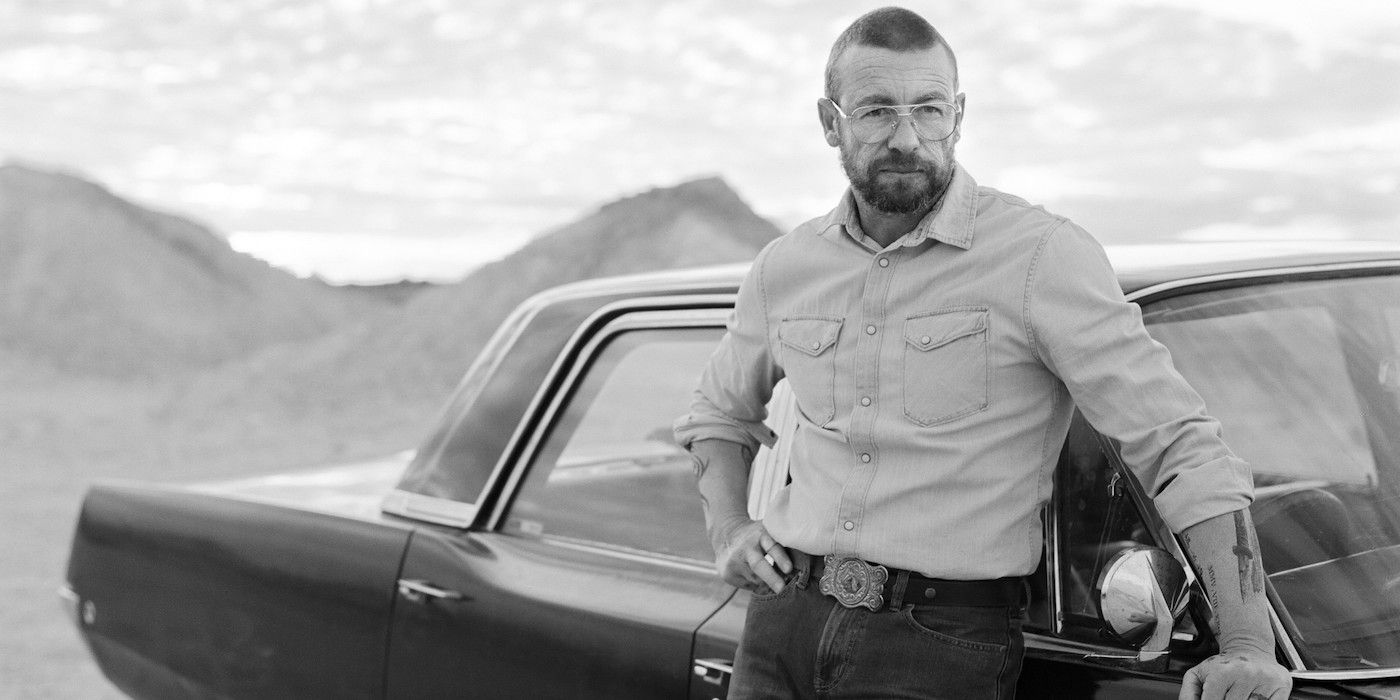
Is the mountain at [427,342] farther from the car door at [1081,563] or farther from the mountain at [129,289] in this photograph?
the car door at [1081,563]

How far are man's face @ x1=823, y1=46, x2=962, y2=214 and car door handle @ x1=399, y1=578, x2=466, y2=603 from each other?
4.57 feet

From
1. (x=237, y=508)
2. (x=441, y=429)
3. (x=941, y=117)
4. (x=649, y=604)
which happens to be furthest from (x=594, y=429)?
(x=941, y=117)

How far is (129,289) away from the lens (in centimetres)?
3338

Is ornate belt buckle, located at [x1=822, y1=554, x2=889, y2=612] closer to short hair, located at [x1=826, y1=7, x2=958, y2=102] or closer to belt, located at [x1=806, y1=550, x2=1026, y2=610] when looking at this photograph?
belt, located at [x1=806, y1=550, x2=1026, y2=610]

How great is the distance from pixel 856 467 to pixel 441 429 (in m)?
1.50

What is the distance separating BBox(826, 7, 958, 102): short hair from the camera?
233 centimetres

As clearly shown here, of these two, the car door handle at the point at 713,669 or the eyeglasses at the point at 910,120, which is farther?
the car door handle at the point at 713,669

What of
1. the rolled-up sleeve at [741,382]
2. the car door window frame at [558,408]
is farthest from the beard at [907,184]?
the car door window frame at [558,408]

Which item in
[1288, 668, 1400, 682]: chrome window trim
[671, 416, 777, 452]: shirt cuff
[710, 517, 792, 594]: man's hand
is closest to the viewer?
[1288, 668, 1400, 682]: chrome window trim

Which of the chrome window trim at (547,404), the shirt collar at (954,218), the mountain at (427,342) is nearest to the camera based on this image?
the shirt collar at (954,218)

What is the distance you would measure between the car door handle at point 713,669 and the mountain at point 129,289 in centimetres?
2903

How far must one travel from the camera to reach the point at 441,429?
352 cm

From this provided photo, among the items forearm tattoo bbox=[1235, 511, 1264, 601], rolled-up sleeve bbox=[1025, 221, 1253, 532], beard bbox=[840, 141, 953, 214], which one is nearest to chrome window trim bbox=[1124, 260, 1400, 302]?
rolled-up sleeve bbox=[1025, 221, 1253, 532]

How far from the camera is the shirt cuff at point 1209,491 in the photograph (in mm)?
1961
